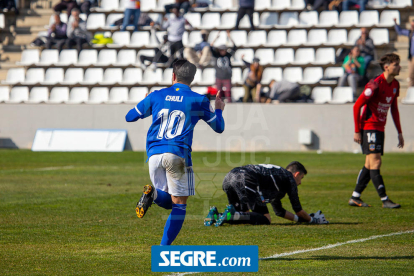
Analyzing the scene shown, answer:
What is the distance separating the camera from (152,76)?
2162 cm

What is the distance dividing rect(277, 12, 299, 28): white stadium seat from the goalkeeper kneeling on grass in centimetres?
1593

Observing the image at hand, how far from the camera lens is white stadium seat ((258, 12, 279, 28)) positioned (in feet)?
74.7

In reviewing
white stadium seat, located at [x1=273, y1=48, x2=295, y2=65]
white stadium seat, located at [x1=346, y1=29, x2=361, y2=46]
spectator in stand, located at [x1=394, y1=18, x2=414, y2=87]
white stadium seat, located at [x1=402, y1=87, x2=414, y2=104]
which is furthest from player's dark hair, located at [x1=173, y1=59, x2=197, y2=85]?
white stadium seat, located at [x1=346, y1=29, x2=361, y2=46]

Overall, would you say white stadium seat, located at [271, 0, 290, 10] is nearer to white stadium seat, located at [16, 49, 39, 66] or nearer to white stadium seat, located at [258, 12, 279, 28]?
white stadium seat, located at [258, 12, 279, 28]

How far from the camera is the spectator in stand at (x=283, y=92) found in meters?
19.0

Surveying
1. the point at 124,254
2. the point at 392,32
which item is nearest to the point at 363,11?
the point at 392,32

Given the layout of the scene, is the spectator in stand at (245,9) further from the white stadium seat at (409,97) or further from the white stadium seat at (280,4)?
the white stadium seat at (409,97)

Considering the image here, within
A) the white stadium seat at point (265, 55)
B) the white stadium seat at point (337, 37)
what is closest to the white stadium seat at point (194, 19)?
the white stadium seat at point (265, 55)

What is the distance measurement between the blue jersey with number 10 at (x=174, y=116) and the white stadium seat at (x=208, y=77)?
1579 centimetres

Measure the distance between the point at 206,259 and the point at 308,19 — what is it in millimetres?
18605

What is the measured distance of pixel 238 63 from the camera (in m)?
21.6

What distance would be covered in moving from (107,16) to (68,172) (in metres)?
12.3

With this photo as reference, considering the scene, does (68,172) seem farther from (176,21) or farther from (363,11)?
(363,11)

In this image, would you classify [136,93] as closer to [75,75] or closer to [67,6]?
[75,75]
